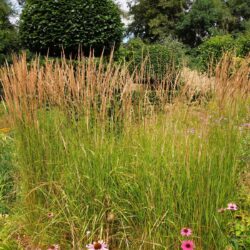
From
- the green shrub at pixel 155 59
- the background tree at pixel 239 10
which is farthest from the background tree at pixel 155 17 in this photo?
the green shrub at pixel 155 59

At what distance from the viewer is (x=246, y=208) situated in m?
2.48

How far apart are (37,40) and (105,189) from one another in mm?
5603

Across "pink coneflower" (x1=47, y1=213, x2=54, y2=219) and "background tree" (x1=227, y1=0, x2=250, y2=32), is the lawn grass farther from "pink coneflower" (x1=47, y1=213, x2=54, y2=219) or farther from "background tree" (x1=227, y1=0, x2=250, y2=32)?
"background tree" (x1=227, y1=0, x2=250, y2=32)

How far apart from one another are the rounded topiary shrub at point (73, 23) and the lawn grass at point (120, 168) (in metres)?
4.49

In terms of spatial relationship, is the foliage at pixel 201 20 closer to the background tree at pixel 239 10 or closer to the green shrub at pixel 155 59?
the background tree at pixel 239 10

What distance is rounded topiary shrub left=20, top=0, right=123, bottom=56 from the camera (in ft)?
23.4

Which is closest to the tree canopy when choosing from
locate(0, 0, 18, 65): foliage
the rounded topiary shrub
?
locate(0, 0, 18, 65): foliage

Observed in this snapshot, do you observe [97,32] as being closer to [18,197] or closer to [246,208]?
[18,197]

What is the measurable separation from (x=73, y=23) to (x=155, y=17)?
74.2ft

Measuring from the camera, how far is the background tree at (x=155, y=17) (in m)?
27.7

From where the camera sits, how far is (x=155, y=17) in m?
28.7

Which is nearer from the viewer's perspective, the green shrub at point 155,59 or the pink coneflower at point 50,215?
the pink coneflower at point 50,215

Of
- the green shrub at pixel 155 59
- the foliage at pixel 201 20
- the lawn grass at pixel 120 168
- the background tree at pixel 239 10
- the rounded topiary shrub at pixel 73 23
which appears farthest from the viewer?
the background tree at pixel 239 10

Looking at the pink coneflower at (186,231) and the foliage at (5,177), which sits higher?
the pink coneflower at (186,231)
